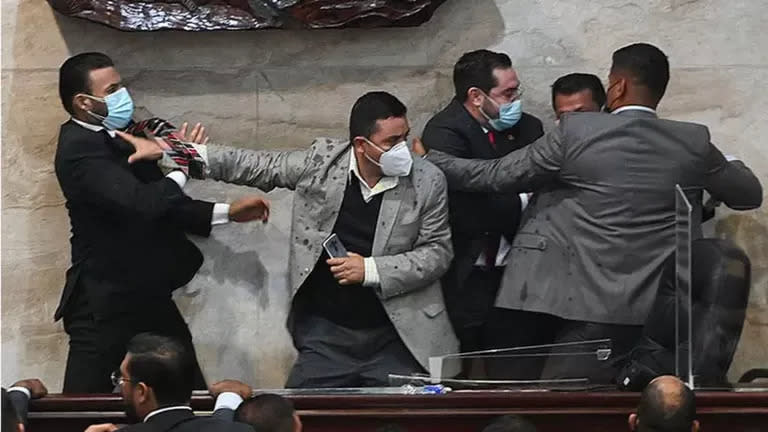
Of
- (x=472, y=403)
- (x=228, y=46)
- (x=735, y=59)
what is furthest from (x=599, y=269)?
(x=228, y=46)

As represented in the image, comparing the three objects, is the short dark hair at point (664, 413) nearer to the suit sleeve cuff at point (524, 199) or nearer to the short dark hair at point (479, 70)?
the suit sleeve cuff at point (524, 199)

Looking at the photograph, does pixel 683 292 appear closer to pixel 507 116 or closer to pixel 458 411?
pixel 458 411

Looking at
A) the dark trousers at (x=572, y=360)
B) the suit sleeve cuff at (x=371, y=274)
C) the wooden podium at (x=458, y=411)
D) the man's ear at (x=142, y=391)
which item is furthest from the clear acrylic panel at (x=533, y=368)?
the man's ear at (x=142, y=391)

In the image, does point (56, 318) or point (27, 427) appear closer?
point (27, 427)

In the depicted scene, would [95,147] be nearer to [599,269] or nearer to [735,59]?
[599,269]

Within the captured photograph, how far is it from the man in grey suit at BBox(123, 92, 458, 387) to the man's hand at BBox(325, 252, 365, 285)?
0.04ft

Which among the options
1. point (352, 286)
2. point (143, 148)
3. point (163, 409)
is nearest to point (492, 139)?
point (352, 286)

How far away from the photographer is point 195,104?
7355mm

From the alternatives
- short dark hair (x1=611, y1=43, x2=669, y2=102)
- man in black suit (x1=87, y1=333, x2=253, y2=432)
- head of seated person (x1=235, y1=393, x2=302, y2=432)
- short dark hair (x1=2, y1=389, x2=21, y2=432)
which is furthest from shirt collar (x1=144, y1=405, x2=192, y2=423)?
short dark hair (x1=611, y1=43, x2=669, y2=102)

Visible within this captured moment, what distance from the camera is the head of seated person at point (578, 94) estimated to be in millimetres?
6969

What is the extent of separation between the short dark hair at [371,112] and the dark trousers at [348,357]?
735 millimetres

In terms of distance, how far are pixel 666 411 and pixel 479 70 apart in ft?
7.19

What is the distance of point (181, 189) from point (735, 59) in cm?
242

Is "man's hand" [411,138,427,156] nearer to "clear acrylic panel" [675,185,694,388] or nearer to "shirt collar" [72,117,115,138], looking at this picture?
"clear acrylic panel" [675,185,694,388]
